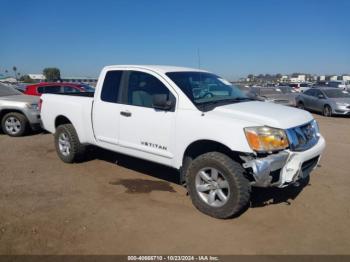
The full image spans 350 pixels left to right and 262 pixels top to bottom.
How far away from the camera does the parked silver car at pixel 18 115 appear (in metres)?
9.22

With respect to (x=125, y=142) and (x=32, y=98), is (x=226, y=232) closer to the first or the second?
(x=125, y=142)

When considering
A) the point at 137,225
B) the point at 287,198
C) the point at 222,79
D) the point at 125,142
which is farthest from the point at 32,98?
the point at 287,198

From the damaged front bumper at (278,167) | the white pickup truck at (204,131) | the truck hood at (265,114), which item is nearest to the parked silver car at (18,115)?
Result: the white pickup truck at (204,131)

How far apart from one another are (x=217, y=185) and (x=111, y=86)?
253cm

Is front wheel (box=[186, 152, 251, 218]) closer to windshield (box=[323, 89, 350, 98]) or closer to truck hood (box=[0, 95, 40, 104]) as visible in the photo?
truck hood (box=[0, 95, 40, 104])

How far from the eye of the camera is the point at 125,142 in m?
5.14

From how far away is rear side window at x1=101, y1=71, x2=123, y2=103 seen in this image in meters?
5.34

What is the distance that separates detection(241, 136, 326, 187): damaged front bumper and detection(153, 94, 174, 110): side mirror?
1.24 meters

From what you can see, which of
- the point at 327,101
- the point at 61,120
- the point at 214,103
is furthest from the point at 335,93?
the point at 61,120

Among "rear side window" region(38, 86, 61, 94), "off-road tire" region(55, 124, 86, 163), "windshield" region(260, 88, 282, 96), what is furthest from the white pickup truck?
"windshield" region(260, 88, 282, 96)

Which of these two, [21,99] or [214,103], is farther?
[21,99]

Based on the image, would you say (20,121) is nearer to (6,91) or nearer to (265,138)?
(6,91)

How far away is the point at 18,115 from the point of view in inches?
368

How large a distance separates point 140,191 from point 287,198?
218 cm
